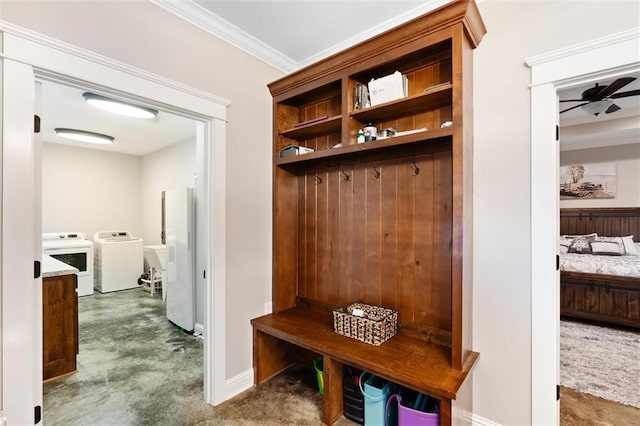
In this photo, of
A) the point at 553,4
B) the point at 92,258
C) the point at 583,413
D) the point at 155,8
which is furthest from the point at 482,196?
the point at 92,258

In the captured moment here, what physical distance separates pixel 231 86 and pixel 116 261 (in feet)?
15.8

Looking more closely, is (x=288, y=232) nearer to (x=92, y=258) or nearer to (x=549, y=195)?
(x=549, y=195)

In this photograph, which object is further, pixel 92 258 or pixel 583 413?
pixel 92 258

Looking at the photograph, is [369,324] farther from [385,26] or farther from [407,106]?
[385,26]

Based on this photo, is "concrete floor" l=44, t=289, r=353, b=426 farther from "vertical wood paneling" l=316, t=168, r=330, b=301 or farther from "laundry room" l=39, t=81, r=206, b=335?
"vertical wood paneling" l=316, t=168, r=330, b=301

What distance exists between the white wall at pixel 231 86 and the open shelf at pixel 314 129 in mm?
212

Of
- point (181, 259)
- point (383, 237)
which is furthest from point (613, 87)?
point (181, 259)

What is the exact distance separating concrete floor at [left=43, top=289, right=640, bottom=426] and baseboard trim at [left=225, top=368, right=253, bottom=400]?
0.15 feet

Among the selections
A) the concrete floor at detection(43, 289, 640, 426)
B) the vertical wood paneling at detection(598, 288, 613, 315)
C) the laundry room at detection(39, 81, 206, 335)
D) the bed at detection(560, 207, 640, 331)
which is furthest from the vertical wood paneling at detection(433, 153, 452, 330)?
the vertical wood paneling at detection(598, 288, 613, 315)

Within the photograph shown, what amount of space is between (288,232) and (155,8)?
1.81 metres

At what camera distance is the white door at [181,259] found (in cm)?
352

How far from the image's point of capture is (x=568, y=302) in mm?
4043

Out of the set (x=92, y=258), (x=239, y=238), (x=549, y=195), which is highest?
(x=549, y=195)

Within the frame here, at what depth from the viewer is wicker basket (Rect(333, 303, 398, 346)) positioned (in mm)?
1910
